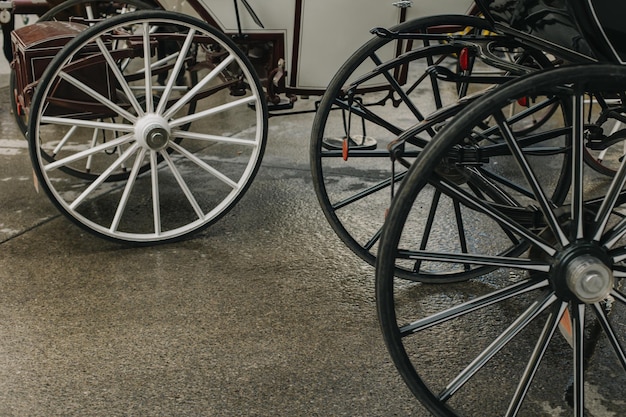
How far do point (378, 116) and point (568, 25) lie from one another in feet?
3.71

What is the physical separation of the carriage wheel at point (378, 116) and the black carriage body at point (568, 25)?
0.10 metres

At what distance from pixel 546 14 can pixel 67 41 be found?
1746 mm

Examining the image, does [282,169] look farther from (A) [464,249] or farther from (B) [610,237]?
(B) [610,237]

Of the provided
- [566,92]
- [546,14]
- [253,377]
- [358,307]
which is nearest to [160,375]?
[253,377]

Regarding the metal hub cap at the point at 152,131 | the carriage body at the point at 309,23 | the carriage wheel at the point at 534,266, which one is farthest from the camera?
the carriage body at the point at 309,23

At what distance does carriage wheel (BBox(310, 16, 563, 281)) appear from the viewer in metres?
2.23

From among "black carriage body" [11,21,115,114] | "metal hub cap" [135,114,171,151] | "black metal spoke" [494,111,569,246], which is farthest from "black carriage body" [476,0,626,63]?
"black carriage body" [11,21,115,114]

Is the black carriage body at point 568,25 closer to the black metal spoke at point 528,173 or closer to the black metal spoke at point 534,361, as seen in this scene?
the black metal spoke at point 528,173

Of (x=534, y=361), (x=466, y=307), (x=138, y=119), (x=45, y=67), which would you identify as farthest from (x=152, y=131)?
(x=534, y=361)

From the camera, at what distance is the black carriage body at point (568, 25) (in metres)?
1.70

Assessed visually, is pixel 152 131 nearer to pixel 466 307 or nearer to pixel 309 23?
pixel 309 23

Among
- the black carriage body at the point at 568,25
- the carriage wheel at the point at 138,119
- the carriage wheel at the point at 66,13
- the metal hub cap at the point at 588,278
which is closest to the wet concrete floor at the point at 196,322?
the carriage wheel at the point at 138,119

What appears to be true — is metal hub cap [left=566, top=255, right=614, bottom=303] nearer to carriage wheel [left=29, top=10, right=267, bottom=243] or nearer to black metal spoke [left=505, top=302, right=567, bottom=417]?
black metal spoke [left=505, top=302, right=567, bottom=417]

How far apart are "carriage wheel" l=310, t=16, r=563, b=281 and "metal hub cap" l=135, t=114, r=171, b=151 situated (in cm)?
61
